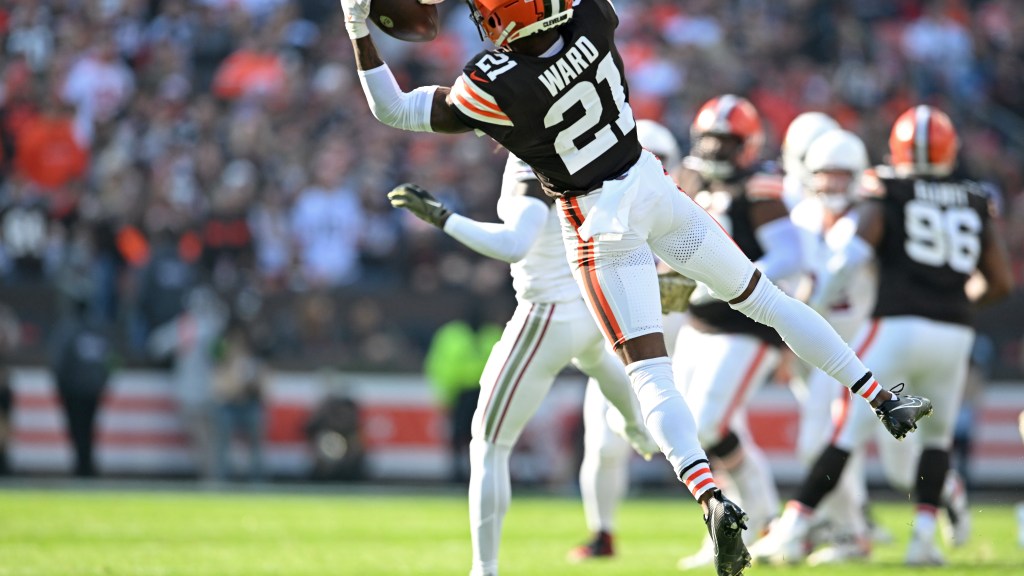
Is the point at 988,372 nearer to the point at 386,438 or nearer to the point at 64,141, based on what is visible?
the point at 386,438

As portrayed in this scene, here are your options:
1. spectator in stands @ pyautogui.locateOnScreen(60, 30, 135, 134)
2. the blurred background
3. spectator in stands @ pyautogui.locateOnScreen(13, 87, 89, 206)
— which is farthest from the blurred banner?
spectator in stands @ pyautogui.locateOnScreen(60, 30, 135, 134)

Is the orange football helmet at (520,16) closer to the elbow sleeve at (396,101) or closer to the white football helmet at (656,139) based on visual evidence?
the elbow sleeve at (396,101)

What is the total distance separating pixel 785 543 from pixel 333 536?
3215 mm

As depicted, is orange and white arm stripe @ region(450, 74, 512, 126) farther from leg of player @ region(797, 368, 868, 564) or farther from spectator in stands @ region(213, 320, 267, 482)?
spectator in stands @ region(213, 320, 267, 482)

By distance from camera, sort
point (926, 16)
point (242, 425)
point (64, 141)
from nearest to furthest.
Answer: point (242, 425), point (64, 141), point (926, 16)

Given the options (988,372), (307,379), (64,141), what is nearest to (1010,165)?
(988,372)

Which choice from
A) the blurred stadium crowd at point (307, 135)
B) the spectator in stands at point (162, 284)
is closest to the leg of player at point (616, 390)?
the blurred stadium crowd at point (307, 135)

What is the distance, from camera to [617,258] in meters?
5.78

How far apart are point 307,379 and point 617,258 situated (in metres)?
9.74

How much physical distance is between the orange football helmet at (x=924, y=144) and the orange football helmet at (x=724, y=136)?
83 centimetres

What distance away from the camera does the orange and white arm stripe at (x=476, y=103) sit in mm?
5586

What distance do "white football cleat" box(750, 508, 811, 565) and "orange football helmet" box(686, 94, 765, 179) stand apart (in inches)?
78.2

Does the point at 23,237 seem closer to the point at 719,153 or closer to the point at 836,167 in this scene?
the point at 719,153

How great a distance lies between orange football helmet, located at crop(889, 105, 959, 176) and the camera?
27.7ft
